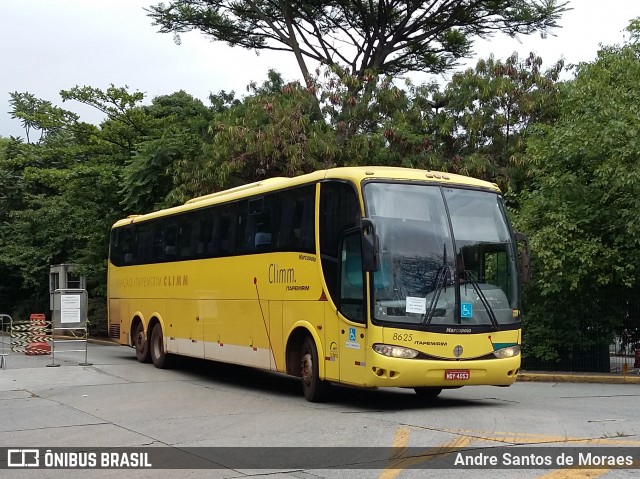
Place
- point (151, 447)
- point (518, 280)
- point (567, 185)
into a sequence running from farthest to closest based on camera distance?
point (567, 185) < point (518, 280) < point (151, 447)

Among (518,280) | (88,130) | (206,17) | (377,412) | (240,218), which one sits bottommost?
(377,412)

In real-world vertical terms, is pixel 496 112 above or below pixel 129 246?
above

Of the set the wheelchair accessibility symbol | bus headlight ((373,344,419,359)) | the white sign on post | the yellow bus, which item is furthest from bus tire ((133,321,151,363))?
bus headlight ((373,344,419,359))

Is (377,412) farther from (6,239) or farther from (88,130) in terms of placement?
(6,239)

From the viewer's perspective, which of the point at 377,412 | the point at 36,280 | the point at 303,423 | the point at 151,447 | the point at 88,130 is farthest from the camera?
the point at 36,280

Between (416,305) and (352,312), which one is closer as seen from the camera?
(416,305)

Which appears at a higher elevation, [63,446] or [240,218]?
[240,218]

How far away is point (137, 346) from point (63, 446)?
1239cm

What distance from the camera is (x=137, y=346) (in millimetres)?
21812

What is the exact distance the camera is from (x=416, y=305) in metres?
11.7

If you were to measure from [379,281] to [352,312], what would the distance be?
27.9 inches

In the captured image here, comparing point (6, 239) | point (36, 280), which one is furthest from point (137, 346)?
point (6, 239)

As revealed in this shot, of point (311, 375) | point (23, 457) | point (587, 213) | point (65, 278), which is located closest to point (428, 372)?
point (311, 375)

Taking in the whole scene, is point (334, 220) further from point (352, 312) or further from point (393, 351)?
point (393, 351)
